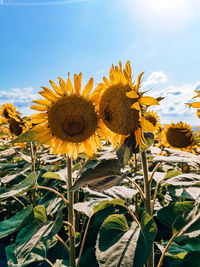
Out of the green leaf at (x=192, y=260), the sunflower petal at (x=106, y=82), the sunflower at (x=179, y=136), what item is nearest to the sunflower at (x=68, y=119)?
the sunflower petal at (x=106, y=82)

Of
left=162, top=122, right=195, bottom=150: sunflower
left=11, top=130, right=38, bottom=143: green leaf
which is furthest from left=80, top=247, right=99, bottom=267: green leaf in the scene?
left=162, top=122, right=195, bottom=150: sunflower

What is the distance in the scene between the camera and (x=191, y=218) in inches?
45.6

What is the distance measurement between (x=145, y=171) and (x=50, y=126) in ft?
2.46

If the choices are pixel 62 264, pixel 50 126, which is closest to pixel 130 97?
pixel 50 126

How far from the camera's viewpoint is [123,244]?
3.34ft

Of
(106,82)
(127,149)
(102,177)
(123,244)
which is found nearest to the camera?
(123,244)

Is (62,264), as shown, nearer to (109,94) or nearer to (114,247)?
(114,247)

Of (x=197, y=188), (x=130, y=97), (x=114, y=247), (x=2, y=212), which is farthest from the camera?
(x=2, y=212)

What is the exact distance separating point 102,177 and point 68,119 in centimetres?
53

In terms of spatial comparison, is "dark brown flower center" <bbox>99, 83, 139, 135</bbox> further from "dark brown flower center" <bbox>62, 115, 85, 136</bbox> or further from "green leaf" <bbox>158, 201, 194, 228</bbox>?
"green leaf" <bbox>158, 201, 194, 228</bbox>

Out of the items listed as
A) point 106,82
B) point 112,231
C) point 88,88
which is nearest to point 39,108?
point 88,88

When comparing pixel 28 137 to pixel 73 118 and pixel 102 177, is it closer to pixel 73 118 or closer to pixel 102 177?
pixel 73 118

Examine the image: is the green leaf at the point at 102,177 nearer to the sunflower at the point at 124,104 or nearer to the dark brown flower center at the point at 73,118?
the sunflower at the point at 124,104

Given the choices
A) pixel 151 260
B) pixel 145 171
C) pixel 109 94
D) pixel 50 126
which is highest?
pixel 109 94
